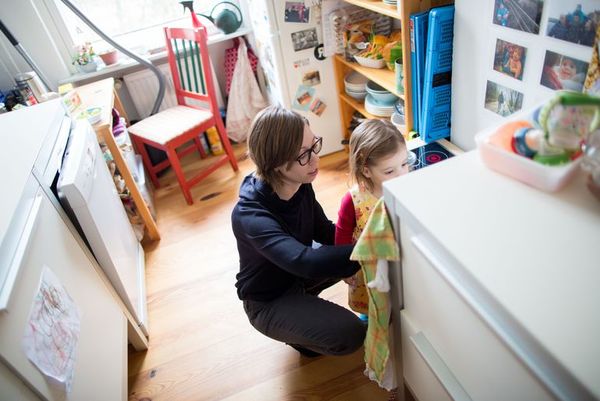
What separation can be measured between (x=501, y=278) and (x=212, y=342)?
128 centimetres

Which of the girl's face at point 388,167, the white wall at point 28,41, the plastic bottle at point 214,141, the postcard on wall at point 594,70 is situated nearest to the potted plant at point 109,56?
the white wall at point 28,41

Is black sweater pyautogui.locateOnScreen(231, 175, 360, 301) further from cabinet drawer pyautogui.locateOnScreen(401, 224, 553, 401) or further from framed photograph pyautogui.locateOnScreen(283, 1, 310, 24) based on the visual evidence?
framed photograph pyautogui.locateOnScreen(283, 1, 310, 24)

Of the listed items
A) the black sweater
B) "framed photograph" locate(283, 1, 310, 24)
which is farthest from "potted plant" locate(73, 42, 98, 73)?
the black sweater

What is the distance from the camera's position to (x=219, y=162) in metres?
2.48

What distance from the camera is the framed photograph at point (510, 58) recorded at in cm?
95

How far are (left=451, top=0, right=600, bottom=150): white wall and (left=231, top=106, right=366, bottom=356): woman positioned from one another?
495 millimetres

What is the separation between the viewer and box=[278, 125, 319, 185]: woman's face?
106 centimetres

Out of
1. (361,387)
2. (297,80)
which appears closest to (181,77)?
(297,80)

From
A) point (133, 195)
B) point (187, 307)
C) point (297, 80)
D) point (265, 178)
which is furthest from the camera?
point (297, 80)

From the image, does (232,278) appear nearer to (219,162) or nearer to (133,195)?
(133,195)

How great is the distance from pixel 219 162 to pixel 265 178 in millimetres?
1455

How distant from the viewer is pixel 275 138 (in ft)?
3.41

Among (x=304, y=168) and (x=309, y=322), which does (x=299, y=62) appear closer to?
(x=304, y=168)

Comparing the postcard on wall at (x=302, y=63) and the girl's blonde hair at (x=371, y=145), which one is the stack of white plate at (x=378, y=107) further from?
the girl's blonde hair at (x=371, y=145)
